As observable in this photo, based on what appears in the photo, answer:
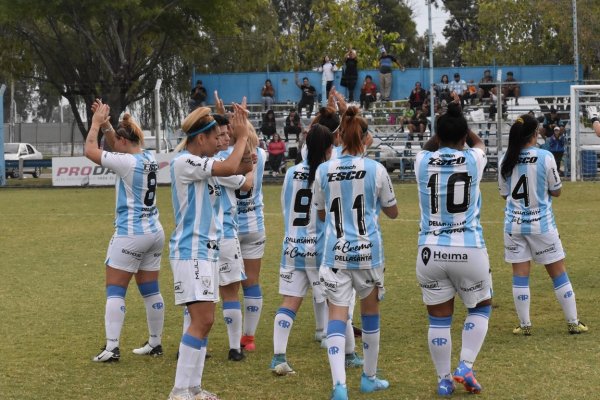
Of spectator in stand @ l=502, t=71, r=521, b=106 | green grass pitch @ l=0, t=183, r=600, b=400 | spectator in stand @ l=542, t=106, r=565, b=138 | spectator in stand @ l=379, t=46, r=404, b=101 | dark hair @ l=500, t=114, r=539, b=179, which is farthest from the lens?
spectator in stand @ l=379, t=46, r=404, b=101

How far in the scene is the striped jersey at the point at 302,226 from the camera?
8.09 m

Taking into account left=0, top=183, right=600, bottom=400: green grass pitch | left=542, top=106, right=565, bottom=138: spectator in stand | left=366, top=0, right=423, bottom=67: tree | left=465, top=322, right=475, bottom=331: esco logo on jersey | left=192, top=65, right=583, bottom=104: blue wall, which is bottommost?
left=0, top=183, right=600, bottom=400: green grass pitch

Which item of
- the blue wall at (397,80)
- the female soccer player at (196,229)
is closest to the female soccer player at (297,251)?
the female soccer player at (196,229)

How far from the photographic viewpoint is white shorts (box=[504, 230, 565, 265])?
9.02 meters

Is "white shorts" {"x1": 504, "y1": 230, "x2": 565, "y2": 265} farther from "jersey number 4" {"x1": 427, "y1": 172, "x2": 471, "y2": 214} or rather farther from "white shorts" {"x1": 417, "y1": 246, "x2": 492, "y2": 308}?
"jersey number 4" {"x1": 427, "y1": 172, "x2": 471, "y2": 214}

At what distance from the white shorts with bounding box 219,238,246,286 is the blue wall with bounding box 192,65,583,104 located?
3075 centimetres

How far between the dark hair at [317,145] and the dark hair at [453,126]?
1.06 metres

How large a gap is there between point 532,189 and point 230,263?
110 inches

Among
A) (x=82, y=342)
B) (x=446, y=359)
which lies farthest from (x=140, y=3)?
(x=446, y=359)

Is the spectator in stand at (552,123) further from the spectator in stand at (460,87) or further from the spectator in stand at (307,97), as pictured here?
the spectator in stand at (307,97)

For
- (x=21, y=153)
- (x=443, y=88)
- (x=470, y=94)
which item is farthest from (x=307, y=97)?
(x=21, y=153)

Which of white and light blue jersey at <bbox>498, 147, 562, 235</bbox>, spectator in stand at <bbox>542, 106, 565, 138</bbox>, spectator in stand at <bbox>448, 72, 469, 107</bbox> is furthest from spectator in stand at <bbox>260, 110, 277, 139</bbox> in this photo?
white and light blue jersey at <bbox>498, 147, 562, 235</bbox>

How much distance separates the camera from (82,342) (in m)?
9.31

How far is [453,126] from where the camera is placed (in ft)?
23.2
